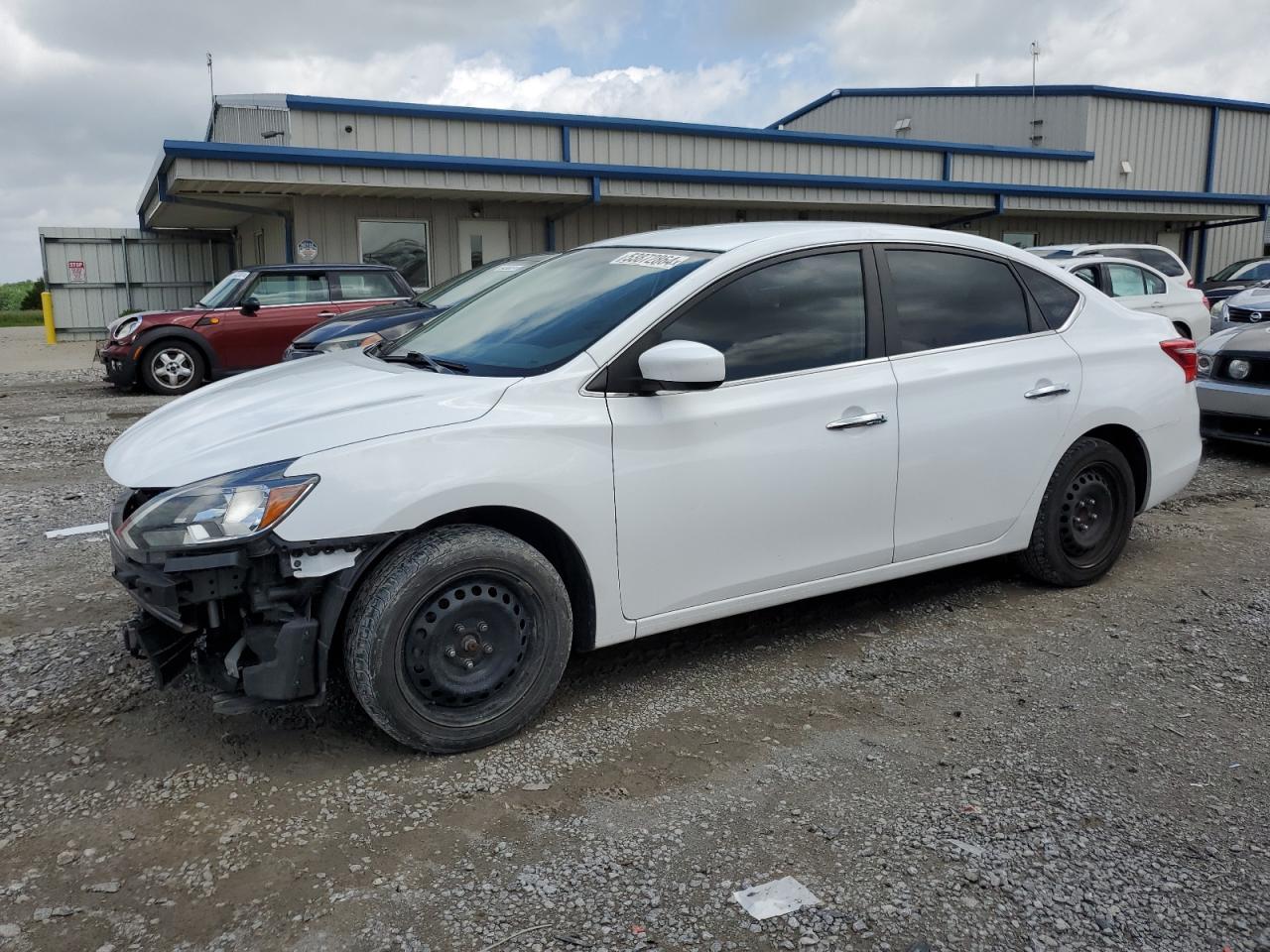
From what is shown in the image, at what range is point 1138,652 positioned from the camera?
423cm

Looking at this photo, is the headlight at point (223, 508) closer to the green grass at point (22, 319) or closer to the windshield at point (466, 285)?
the windshield at point (466, 285)

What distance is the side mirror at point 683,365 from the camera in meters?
3.42

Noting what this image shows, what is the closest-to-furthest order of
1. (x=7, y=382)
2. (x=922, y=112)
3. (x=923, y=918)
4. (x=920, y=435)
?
1. (x=923, y=918)
2. (x=920, y=435)
3. (x=7, y=382)
4. (x=922, y=112)

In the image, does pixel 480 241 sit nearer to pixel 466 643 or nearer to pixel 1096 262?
pixel 1096 262

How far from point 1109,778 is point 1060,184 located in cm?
2348

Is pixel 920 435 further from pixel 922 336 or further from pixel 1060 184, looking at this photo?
pixel 1060 184

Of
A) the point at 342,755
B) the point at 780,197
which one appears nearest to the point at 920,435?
the point at 342,755

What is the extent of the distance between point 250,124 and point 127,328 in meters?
6.89

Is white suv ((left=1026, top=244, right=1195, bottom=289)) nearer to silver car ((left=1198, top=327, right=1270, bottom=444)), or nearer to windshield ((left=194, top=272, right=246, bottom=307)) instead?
silver car ((left=1198, top=327, right=1270, bottom=444))

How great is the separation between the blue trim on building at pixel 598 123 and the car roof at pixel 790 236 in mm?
13119

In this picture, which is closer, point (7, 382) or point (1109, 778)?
point (1109, 778)

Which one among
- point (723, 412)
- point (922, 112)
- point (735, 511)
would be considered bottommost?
point (735, 511)

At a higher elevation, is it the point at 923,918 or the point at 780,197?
the point at 780,197

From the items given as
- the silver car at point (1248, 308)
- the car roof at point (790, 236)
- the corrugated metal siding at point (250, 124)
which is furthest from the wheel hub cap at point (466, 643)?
the corrugated metal siding at point (250, 124)
